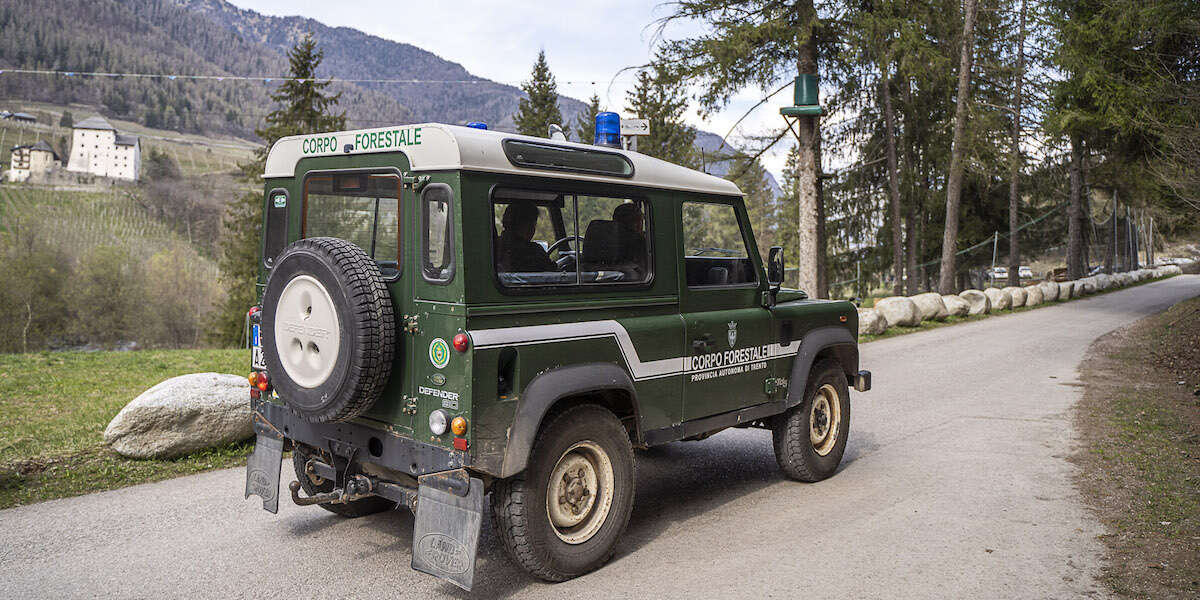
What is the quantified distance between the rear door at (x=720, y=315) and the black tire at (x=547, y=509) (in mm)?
798

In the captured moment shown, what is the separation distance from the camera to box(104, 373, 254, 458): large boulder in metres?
6.48

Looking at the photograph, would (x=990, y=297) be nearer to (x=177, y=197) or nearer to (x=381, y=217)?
(x=381, y=217)

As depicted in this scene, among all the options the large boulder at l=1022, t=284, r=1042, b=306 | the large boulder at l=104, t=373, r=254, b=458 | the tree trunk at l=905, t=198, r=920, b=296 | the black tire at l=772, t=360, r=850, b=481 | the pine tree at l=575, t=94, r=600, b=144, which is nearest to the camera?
the black tire at l=772, t=360, r=850, b=481

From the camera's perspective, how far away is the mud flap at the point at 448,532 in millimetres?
3930

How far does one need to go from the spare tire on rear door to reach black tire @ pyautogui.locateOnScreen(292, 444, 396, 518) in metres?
0.67

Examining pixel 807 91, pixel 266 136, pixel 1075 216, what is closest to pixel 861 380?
pixel 807 91

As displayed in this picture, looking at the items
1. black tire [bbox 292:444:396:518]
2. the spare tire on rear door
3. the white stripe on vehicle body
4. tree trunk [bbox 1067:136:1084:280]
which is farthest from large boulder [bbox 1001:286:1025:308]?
the spare tire on rear door

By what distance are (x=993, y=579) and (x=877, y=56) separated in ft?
44.5

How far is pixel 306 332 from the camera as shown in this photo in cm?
431

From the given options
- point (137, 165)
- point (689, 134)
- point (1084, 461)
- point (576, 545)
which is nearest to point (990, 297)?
point (1084, 461)

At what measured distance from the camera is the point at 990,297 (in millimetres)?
23594

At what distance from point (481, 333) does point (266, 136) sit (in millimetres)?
38776

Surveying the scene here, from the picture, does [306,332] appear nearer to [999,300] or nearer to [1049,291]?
[999,300]

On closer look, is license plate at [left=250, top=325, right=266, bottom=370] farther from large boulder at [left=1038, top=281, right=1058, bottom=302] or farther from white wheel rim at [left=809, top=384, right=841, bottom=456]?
large boulder at [left=1038, top=281, right=1058, bottom=302]
